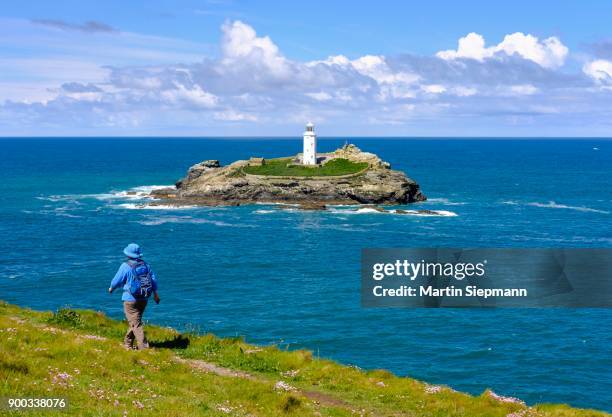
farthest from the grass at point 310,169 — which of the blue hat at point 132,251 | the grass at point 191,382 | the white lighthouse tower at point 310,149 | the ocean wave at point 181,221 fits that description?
the blue hat at point 132,251

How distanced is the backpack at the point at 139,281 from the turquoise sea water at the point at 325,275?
7.88 m

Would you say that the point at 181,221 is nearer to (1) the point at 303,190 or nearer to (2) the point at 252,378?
(1) the point at 303,190

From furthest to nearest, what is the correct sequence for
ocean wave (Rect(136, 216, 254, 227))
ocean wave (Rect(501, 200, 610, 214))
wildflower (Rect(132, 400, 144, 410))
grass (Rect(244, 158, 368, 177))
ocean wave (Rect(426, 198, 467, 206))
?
grass (Rect(244, 158, 368, 177))
ocean wave (Rect(426, 198, 467, 206))
ocean wave (Rect(501, 200, 610, 214))
ocean wave (Rect(136, 216, 254, 227))
wildflower (Rect(132, 400, 144, 410))

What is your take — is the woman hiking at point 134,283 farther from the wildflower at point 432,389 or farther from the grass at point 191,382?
the wildflower at point 432,389

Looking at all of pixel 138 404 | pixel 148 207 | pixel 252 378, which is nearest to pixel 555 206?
pixel 148 207

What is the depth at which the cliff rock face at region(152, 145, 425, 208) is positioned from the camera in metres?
118

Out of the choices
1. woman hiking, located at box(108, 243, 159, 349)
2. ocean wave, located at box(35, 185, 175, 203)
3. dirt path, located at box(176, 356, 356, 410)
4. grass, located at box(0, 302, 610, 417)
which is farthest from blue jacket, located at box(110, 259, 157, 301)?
ocean wave, located at box(35, 185, 175, 203)

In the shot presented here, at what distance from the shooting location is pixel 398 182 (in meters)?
119

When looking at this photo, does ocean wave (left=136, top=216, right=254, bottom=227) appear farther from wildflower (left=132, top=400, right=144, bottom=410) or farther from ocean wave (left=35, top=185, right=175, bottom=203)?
wildflower (left=132, top=400, right=144, bottom=410)

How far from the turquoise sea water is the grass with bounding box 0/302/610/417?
6.38 m

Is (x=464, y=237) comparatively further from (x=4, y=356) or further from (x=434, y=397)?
(x=4, y=356)

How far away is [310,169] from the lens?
129 meters

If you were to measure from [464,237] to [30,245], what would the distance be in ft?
187

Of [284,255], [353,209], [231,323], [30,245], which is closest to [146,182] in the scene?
[353,209]
